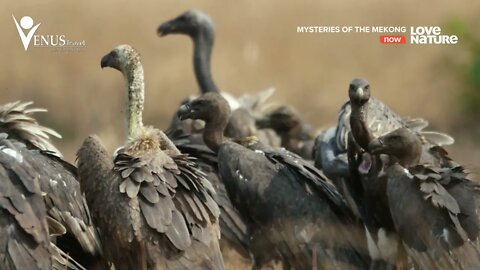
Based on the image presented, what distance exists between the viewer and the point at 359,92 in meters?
8.27

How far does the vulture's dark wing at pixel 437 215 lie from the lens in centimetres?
743

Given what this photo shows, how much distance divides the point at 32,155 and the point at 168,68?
7464mm

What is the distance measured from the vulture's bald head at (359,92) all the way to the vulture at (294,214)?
0.49m

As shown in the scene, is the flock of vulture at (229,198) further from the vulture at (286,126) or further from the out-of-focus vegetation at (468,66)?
the out-of-focus vegetation at (468,66)

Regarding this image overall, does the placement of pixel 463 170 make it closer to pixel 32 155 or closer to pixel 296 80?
pixel 32 155

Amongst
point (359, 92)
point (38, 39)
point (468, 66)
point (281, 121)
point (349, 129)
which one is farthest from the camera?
point (468, 66)

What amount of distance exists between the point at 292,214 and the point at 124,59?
1.43 metres

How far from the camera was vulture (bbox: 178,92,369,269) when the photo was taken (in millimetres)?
8266

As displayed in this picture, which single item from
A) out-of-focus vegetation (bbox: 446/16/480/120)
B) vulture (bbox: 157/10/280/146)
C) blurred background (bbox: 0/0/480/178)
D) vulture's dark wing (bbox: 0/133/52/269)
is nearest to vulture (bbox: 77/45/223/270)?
vulture's dark wing (bbox: 0/133/52/269)

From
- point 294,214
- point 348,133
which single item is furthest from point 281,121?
point 294,214

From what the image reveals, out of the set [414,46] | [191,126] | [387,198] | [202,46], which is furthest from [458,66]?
[387,198]

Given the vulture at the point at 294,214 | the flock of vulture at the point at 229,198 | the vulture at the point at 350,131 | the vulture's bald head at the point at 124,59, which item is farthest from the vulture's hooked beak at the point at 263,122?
the vulture at the point at 294,214

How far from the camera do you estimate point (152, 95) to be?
1430 cm

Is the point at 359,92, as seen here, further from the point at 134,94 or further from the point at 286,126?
the point at 286,126
